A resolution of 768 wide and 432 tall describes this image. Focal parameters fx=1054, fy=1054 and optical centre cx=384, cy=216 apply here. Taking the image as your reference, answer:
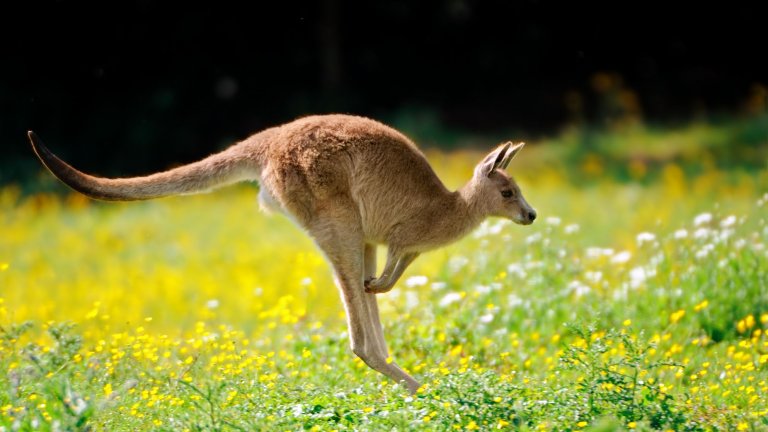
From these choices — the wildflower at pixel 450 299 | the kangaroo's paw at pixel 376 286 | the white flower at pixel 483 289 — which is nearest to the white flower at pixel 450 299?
the wildflower at pixel 450 299

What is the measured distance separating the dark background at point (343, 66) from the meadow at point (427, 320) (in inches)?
192

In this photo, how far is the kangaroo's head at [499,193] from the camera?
7.05 meters

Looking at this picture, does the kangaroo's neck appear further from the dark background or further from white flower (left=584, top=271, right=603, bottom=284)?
the dark background

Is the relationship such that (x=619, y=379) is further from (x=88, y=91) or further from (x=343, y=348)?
(x=88, y=91)

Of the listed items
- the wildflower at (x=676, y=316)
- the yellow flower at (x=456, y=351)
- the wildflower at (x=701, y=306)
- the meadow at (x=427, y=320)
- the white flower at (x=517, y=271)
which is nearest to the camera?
the meadow at (x=427, y=320)

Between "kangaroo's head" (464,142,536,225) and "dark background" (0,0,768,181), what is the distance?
496 inches

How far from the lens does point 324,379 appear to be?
697cm

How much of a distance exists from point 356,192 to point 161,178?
124cm

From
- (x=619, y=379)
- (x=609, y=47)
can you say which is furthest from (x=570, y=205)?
(x=609, y=47)

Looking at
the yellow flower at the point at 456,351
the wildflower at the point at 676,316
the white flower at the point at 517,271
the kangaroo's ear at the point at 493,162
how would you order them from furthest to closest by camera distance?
the white flower at the point at 517,271 < the wildflower at the point at 676,316 < the yellow flower at the point at 456,351 < the kangaroo's ear at the point at 493,162

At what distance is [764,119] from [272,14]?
9829 mm

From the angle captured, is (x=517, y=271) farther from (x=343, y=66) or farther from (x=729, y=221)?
(x=343, y=66)

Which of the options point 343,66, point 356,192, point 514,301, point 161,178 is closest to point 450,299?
point 514,301

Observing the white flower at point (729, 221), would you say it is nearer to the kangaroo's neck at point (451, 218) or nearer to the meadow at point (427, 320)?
the meadow at point (427, 320)
